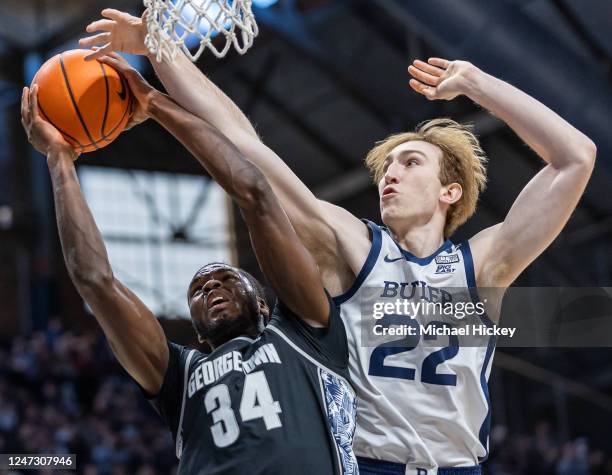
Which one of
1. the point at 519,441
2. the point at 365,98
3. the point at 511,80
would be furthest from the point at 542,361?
the point at 511,80

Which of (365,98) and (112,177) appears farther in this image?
(112,177)

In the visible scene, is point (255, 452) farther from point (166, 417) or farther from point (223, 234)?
point (223, 234)

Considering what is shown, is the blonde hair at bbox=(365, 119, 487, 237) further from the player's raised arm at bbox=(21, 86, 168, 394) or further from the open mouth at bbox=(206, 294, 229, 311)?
the player's raised arm at bbox=(21, 86, 168, 394)

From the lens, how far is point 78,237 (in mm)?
3252

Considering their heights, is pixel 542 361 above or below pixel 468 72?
below

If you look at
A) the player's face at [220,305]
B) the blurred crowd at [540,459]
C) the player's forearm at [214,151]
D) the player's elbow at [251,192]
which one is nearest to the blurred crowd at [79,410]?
the blurred crowd at [540,459]

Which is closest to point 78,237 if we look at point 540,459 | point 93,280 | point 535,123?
point 93,280

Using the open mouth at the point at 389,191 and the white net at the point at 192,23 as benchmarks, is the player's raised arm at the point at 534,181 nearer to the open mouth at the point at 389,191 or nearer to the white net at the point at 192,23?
the open mouth at the point at 389,191

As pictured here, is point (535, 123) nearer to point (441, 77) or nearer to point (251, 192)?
point (441, 77)

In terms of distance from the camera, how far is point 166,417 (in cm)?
342

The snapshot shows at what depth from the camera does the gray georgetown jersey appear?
10.3 feet

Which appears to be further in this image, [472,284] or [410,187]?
[410,187]

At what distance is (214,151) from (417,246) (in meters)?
0.97

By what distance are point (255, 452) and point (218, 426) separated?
17 centimetres
